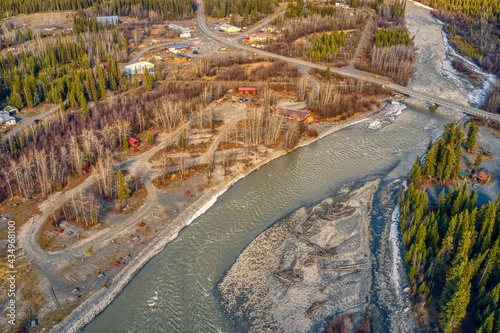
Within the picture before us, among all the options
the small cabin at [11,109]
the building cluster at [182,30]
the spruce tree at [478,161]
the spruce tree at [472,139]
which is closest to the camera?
the spruce tree at [478,161]

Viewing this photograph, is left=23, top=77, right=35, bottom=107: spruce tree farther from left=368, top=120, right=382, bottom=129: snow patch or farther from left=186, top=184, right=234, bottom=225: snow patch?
left=368, top=120, right=382, bottom=129: snow patch

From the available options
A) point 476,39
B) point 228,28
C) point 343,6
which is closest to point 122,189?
point 228,28

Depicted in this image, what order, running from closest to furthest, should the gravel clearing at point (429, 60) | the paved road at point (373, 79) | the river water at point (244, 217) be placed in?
the river water at point (244, 217) → the paved road at point (373, 79) → the gravel clearing at point (429, 60)

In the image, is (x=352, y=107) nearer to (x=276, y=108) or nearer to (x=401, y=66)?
(x=276, y=108)

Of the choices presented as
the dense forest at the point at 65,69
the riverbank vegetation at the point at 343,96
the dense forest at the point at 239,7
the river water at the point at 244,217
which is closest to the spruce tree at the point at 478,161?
Answer: the river water at the point at 244,217

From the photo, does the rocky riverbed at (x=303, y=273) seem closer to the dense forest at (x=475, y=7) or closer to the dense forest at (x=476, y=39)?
the dense forest at (x=476, y=39)

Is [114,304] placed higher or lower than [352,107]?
lower

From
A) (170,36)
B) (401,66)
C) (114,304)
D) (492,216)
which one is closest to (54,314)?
(114,304)
